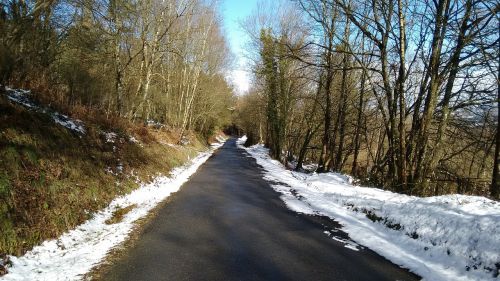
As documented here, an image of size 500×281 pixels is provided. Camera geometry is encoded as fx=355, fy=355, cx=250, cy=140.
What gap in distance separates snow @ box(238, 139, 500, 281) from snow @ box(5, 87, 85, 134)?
7.19m

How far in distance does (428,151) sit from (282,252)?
9.81 meters

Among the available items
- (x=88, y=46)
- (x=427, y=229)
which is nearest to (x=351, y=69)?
(x=427, y=229)

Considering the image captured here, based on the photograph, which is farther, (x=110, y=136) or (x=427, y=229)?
(x=110, y=136)

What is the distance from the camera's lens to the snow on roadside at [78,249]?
5.26 m

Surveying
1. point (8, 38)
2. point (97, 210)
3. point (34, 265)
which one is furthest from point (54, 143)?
point (34, 265)

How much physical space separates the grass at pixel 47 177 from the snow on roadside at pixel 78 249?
0.59ft

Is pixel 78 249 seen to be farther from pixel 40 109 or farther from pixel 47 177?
pixel 40 109

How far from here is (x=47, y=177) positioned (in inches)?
293

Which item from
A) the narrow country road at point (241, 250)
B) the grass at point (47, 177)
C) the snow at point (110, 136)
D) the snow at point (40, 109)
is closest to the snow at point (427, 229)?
the narrow country road at point (241, 250)

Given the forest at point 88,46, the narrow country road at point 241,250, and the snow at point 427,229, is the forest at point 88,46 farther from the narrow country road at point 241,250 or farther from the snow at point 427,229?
the snow at point 427,229

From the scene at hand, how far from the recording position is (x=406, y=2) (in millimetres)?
13531

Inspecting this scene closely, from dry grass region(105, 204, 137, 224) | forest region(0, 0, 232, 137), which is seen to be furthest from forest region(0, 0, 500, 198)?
dry grass region(105, 204, 137, 224)

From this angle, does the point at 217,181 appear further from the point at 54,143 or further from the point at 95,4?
the point at 95,4

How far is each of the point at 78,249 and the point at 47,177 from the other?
1.97 meters
